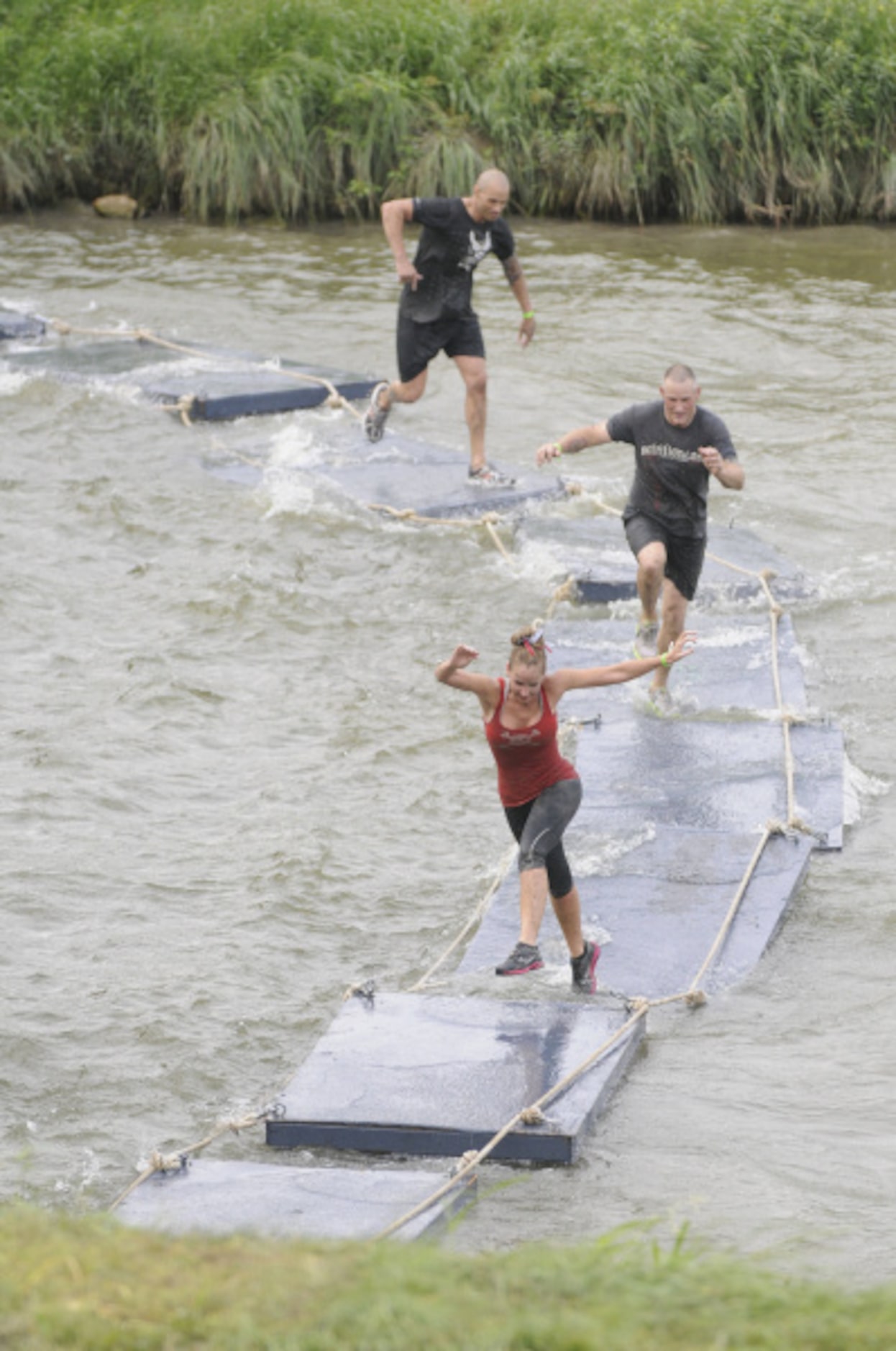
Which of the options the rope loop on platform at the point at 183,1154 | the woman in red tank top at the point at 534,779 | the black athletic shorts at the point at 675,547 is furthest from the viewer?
the black athletic shorts at the point at 675,547

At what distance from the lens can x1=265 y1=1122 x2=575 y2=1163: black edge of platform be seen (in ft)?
20.1

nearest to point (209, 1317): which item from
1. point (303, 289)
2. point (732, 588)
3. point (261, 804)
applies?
point (261, 804)

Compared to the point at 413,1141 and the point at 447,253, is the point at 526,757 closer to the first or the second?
the point at 413,1141

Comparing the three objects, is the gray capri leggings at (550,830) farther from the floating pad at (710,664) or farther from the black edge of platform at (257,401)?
the black edge of platform at (257,401)

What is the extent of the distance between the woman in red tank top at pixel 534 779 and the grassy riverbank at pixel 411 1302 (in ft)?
9.58

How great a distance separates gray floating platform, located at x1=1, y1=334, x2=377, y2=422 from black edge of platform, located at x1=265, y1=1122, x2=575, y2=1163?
32.2ft

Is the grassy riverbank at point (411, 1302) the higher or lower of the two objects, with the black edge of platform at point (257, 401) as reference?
lower

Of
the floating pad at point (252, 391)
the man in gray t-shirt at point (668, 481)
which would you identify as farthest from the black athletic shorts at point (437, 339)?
the man in gray t-shirt at point (668, 481)

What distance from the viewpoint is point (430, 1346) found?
360 cm

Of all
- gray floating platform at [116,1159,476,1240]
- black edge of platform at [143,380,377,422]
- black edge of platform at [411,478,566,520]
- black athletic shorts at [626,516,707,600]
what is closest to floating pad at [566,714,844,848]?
black athletic shorts at [626,516,707,600]

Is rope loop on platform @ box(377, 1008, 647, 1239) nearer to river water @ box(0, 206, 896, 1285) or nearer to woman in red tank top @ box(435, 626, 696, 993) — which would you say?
river water @ box(0, 206, 896, 1285)

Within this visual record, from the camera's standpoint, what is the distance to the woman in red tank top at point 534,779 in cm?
705

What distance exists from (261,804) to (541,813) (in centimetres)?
243

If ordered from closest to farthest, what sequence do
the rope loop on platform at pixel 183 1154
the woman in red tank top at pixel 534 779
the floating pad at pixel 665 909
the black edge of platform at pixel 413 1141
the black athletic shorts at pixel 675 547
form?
the rope loop on platform at pixel 183 1154
the black edge of platform at pixel 413 1141
the woman in red tank top at pixel 534 779
the floating pad at pixel 665 909
the black athletic shorts at pixel 675 547
